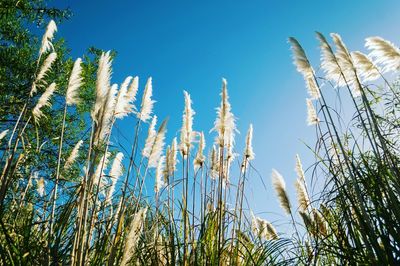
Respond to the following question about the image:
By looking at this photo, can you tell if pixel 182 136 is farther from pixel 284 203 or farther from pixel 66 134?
pixel 66 134

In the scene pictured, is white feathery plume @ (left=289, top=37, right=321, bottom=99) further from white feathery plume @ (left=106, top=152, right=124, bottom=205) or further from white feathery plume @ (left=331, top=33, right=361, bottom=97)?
white feathery plume @ (left=106, top=152, right=124, bottom=205)

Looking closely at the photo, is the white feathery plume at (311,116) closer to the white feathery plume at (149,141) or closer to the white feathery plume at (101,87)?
the white feathery plume at (149,141)

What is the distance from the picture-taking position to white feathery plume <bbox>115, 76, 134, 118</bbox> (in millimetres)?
2789

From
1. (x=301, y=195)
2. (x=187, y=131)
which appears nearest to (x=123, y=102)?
(x=187, y=131)

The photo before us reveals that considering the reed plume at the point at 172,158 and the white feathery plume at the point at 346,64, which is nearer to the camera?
the white feathery plume at the point at 346,64

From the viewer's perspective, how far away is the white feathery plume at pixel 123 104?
2789 millimetres

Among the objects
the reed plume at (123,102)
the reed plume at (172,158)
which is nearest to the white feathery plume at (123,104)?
the reed plume at (123,102)

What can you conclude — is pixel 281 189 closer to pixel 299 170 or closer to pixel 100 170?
pixel 299 170

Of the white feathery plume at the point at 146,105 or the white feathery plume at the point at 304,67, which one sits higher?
the white feathery plume at the point at 304,67

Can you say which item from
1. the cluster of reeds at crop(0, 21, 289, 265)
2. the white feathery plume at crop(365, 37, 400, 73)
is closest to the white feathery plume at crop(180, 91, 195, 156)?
the cluster of reeds at crop(0, 21, 289, 265)

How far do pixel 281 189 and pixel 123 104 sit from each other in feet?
6.88

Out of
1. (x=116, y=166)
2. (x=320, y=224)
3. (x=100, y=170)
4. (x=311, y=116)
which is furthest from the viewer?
(x=311, y=116)

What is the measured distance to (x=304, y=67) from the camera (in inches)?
130

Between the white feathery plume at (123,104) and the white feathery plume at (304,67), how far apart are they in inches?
57.9
